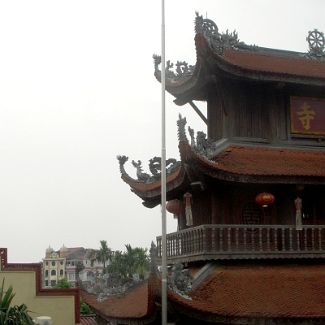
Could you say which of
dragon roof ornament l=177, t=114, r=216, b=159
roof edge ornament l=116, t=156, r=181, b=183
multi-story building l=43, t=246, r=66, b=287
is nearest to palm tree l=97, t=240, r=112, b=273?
multi-story building l=43, t=246, r=66, b=287

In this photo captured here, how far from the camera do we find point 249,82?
19.1m

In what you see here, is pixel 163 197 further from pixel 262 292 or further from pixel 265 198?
pixel 262 292

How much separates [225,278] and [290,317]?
2151 millimetres

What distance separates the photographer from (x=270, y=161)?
18.4 meters

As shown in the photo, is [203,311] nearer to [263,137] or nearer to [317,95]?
[263,137]

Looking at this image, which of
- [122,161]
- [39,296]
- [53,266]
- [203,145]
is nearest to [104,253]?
[53,266]

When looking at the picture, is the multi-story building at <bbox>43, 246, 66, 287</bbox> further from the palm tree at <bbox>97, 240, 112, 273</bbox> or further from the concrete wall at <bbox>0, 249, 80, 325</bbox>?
the concrete wall at <bbox>0, 249, 80, 325</bbox>

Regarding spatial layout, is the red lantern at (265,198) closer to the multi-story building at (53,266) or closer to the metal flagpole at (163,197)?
the metal flagpole at (163,197)

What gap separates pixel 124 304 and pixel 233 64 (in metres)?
7.88

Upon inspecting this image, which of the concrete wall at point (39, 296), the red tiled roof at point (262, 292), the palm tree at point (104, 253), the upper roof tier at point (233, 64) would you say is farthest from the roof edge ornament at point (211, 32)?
the palm tree at point (104, 253)

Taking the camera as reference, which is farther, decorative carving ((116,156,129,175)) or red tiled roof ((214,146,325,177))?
decorative carving ((116,156,129,175))

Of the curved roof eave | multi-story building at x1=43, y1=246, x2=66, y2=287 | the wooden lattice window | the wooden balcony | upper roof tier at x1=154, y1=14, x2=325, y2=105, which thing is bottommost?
multi-story building at x1=43, y1=246, x2=66, y2=287

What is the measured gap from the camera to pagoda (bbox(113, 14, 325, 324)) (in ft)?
53.2

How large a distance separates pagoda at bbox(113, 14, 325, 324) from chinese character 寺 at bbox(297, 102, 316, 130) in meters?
0.03
